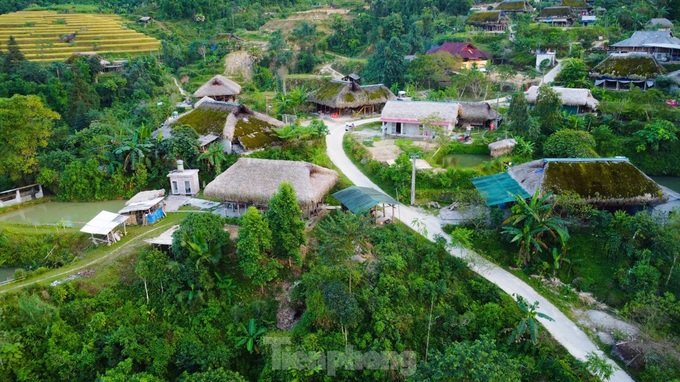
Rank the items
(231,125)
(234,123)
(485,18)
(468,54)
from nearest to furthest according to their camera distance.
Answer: (231,125) < (234,123) < (468,54) < (485,18)

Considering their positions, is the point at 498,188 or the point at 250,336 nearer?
the point at 250,336

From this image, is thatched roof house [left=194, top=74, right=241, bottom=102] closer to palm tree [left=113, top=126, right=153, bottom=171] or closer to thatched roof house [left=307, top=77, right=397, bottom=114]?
thatched roof house [left=307, top=77, right=397, bottom=114]

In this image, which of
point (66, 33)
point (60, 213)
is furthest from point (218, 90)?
point (66, 33)

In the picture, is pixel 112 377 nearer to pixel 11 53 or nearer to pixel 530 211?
pixel 530 211

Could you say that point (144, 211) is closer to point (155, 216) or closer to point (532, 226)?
point (155, 216)

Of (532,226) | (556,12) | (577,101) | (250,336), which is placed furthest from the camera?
(556,12)

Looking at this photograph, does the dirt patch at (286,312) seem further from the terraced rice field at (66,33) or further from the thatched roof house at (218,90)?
the terraced rice field at (66,33)
